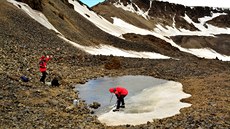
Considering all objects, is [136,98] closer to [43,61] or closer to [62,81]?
[62,81]

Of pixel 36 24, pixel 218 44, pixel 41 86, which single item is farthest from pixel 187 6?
pixel 41 86

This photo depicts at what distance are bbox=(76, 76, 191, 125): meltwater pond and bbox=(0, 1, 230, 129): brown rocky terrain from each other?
0.72m

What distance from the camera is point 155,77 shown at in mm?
32969

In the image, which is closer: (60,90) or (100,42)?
(60,90)

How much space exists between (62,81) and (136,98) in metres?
5.50

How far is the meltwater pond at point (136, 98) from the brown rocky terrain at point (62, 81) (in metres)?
0.72

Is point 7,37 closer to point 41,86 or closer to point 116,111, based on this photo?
point 41,86

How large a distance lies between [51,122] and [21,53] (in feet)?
61.3

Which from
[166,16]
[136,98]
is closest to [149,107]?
[136,98]

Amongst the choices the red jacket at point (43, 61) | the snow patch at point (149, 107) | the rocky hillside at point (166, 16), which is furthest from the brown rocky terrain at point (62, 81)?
the rocky hillside at point (166, 16)

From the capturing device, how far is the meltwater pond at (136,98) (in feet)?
58.3

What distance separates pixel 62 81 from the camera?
2577cm

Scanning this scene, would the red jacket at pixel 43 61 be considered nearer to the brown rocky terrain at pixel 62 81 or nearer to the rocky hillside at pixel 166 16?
the brown rocky terrain at pixel 62 81

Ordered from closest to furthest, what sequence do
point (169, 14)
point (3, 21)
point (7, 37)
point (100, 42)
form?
point (7, 37) < point (3, 21) < point (100, 42) < point (169, 14)
